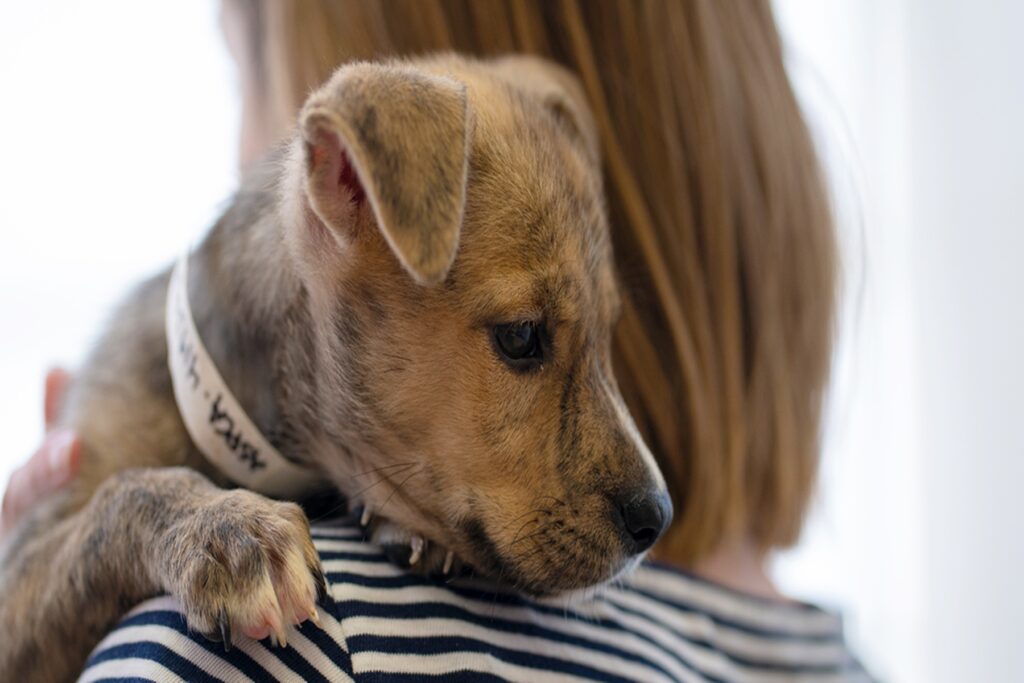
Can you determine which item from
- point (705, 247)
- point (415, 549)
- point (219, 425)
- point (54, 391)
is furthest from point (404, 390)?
point (54, 391)

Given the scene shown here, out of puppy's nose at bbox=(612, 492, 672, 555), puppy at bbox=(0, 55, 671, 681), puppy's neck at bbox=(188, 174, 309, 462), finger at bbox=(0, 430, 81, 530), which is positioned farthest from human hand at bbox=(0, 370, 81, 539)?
puppy's nose at bbox=(612, 492, 672, 555)

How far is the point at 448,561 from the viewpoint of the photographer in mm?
1561

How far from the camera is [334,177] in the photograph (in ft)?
4.85

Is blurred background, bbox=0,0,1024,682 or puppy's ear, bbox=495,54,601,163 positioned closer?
puppy's ear, bbox=495,54,601,163

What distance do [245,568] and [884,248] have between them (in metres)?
3.44

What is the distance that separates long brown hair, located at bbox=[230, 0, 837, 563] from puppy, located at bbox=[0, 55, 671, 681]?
0.32m

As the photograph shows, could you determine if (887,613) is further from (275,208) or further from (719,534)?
(275,208)

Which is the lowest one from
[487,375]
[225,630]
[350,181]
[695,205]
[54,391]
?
[54,391]

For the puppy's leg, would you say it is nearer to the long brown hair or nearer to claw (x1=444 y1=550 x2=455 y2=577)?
claw (x1=444 y1=550 x2=455 y2=577)

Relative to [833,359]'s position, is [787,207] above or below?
above

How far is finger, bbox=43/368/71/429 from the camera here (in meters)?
2.17

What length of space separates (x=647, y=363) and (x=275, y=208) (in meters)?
0.77

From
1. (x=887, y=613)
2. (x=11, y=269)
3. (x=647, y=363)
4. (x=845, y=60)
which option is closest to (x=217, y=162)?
(x=11, y=269)

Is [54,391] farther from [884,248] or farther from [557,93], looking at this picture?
[884,248]
